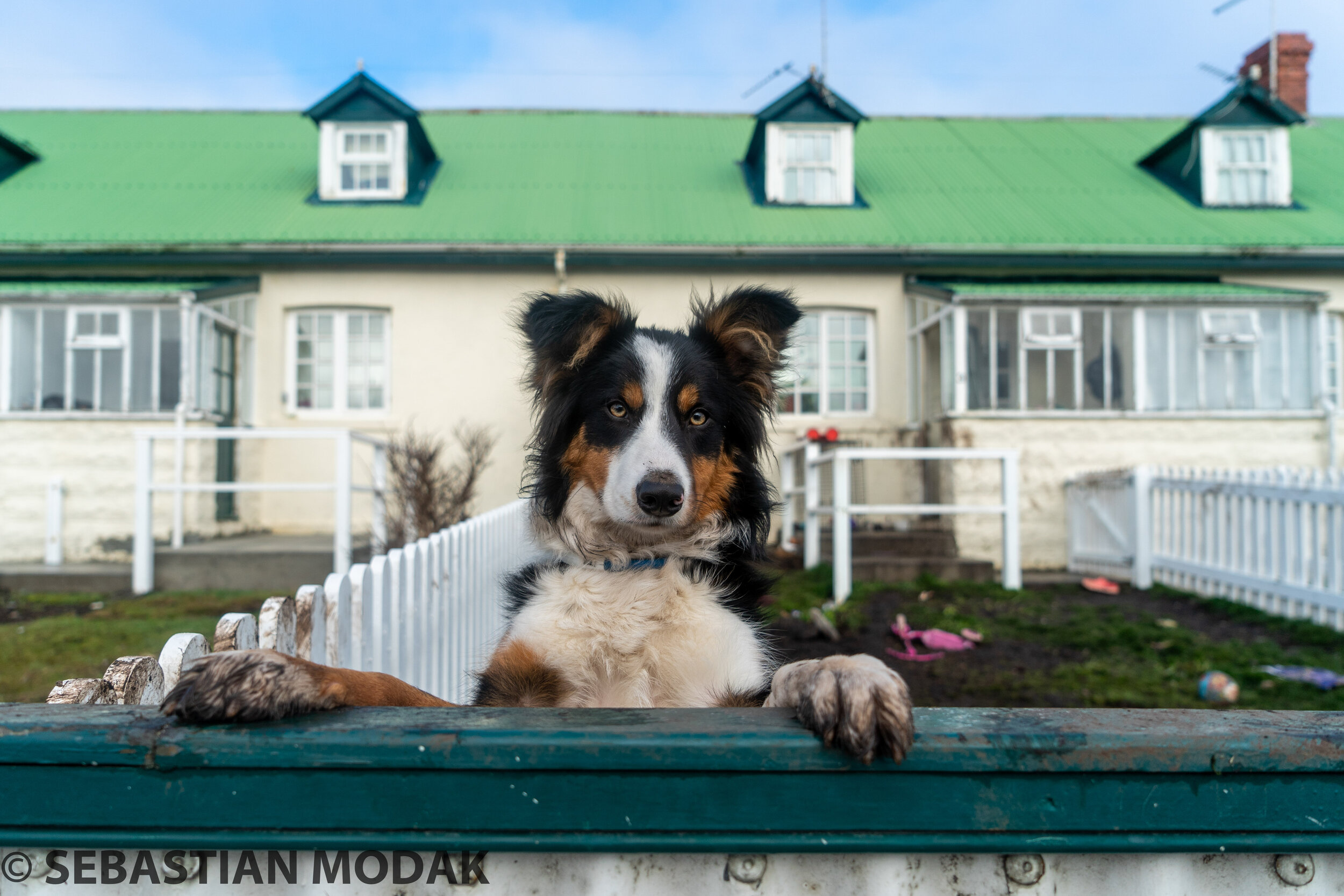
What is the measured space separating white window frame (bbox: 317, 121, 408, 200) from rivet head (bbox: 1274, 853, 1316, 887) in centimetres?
1350

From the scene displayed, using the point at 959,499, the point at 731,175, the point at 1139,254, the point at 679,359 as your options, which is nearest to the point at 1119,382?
the point at 1139,254

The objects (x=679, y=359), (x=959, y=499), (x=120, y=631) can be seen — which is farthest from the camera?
(x=959, y=499)

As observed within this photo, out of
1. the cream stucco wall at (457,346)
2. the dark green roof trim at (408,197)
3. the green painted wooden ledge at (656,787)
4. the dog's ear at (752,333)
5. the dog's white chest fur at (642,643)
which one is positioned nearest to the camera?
the green painted wooden ledge at (656,787)

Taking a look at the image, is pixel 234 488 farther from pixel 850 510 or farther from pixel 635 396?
pixel 635 396

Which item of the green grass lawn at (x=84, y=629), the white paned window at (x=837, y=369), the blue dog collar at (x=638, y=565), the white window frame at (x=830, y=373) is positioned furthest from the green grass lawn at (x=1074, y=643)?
the green grass lawn at (x=84, y=629)

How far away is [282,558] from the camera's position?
8914mm

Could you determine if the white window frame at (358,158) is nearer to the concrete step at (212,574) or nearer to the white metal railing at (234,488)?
the white metal railing at (234,488)

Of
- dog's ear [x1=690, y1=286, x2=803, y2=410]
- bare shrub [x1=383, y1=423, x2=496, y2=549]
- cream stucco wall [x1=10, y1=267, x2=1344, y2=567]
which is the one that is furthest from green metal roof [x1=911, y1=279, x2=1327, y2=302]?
dog's ear [x1=690, y1=286, x2=803, y2=410]

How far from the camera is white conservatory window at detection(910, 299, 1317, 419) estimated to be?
1130 centimetres

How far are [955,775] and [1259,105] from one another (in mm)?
16097

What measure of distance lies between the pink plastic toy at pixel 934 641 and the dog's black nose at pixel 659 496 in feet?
13.8

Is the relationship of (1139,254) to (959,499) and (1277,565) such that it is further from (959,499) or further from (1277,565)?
(1277,565)

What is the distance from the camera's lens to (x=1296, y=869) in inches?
44.1

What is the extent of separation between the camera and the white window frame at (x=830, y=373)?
1239cm
